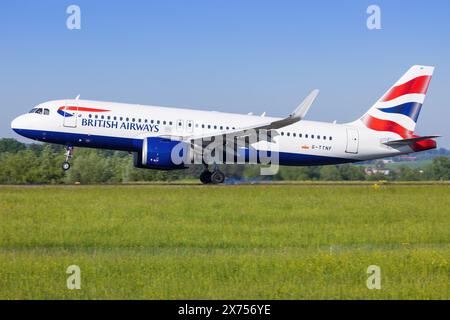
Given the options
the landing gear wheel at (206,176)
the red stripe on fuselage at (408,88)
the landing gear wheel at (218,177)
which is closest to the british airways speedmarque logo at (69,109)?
the landing gear wheel at (206,176)

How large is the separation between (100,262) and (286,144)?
25815 mm

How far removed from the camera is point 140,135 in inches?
1485

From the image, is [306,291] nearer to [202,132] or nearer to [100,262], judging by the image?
[100,262]

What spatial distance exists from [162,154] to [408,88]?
16.3 meters

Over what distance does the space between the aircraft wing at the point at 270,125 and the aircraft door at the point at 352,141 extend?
17.3ft

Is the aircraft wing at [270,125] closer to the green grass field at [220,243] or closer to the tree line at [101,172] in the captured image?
the green grass field at [220,243]

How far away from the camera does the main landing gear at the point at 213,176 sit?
1544 inches

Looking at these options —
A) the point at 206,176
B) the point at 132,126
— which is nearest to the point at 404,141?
the point at 206,176

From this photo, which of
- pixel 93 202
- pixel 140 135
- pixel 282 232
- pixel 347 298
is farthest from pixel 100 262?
pixel 140 135

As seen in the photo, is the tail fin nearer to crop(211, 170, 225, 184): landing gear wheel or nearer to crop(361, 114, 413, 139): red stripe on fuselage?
crop(361, 114, 413, 139): red stripe on fuselage

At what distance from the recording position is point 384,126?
4306cm

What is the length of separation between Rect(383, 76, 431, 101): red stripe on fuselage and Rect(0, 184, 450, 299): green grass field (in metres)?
11.5
